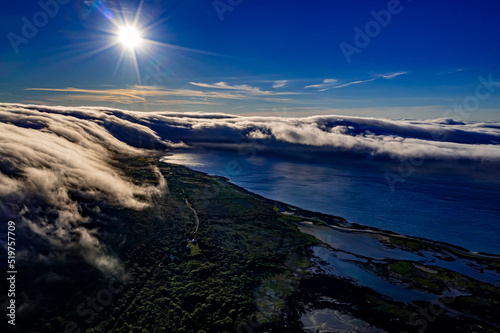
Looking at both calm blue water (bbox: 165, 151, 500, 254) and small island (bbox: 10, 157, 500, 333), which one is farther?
calm blue water (bbox: 165, 151, 500, 254)

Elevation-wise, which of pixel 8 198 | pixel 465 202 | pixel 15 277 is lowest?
pixel 465 202

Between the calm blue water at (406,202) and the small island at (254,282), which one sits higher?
the small island at (254,282)

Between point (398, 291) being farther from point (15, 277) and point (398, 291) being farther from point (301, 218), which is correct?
point (15, 277)

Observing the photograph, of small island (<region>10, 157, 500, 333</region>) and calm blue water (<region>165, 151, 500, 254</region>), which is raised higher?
small island (<region>10, 157, 500, 333</region>)

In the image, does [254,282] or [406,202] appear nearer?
[254,282]

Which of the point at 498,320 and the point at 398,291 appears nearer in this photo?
the point at 498,320

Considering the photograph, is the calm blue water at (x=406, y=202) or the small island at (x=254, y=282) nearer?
the small island at (x=254, y=282)

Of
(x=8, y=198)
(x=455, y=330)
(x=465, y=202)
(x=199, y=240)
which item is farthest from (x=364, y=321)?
(x=465, y=202)

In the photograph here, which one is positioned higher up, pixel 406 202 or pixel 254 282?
pixel 254 282
